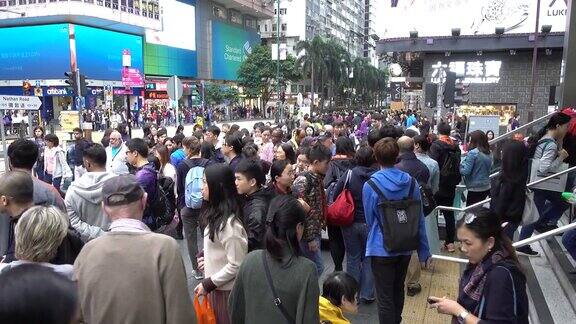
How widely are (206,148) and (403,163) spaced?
8.64 ft

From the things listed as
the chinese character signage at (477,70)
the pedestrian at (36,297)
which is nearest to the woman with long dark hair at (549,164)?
the pedestrian at (36,297)

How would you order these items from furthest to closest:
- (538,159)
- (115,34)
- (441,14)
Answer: (115,34), (441,14), (538,159)

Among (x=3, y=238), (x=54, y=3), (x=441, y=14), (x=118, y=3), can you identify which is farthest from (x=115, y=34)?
(x=3, y=238)

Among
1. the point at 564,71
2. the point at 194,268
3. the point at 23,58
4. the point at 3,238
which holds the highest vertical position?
the point at 23,58

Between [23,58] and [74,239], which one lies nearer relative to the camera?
[74,239]

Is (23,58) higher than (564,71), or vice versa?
(23,58)

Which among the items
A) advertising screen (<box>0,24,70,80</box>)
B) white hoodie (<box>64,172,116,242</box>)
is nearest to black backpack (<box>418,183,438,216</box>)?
white hoodie (<box>64,172,116,242</box>)

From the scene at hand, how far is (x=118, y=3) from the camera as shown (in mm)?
46844

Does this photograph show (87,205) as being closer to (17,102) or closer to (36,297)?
(36,297)

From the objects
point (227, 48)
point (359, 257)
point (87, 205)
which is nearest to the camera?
point (87, 205)

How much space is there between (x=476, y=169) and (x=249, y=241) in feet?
13.6

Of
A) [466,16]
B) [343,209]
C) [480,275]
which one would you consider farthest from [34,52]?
[480,275]

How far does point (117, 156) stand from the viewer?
6.37 m

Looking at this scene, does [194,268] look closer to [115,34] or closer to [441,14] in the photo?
[441,14]
